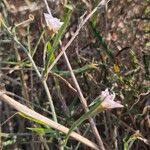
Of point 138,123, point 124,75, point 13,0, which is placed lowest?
point 138,123

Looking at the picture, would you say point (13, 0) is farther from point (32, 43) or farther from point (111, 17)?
point (111, 17)

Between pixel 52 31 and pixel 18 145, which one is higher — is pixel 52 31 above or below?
above

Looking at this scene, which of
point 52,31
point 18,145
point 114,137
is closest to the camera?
point 52,31

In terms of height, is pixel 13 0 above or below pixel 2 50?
above

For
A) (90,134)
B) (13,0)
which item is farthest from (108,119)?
(13,0)

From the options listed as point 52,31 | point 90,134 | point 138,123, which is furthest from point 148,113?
point 52,31

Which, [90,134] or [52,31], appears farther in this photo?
[90,134]

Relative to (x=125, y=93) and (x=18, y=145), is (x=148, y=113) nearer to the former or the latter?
(x=125, y=93)

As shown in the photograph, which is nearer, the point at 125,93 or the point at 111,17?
the point at 125,93

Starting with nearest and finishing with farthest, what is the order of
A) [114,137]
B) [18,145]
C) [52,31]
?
[52,31]
[114,137]
[18,145]
